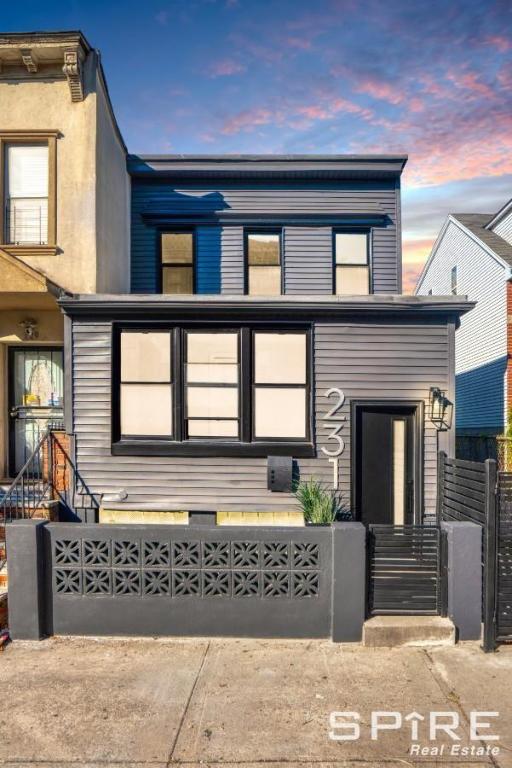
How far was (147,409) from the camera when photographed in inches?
341

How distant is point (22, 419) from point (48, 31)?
6.63m

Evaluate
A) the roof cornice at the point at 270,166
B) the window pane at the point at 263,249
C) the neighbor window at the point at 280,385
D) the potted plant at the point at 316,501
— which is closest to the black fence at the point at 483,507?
the potted plant at the point at 316,501

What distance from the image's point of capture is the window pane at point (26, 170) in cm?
925

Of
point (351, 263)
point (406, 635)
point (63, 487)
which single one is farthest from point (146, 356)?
point (351, 263)

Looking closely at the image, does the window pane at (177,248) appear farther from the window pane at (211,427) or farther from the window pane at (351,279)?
the window pane at (211,427)

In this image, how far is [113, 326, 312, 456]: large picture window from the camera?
8.56m

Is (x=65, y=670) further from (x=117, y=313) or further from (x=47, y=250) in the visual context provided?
(x=47, y=250)

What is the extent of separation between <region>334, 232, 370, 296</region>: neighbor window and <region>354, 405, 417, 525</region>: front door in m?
4.11

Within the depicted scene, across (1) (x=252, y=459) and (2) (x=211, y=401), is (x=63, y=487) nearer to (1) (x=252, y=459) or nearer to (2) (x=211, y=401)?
(2) (x=211, y=401)

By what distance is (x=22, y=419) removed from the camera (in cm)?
995

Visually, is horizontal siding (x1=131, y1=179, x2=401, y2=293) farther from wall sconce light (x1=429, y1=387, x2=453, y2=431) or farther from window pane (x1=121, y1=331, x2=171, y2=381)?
wall sconce light (x1=429, y1=387, x2=453, y2=431)

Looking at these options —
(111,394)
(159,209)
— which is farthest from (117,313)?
(159,209)

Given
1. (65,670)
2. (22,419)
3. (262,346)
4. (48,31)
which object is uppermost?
(48,31)

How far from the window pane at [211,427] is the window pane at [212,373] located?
0.64 metres
